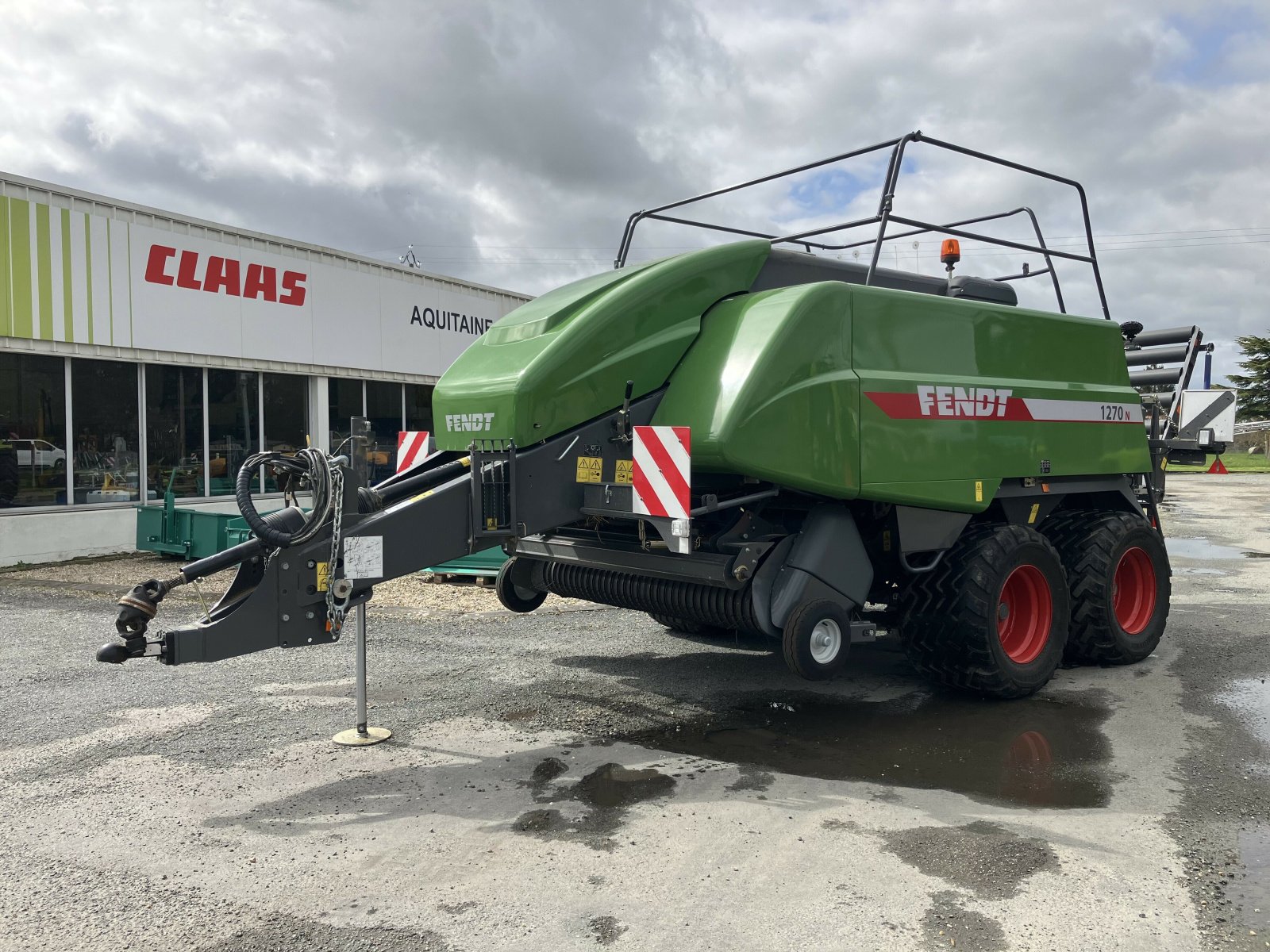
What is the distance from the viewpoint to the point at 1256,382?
59.0 metres

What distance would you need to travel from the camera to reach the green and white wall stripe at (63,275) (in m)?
11.6

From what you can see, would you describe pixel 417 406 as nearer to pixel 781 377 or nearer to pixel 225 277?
pixel 225 277

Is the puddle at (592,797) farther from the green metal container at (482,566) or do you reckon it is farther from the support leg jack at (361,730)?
the green metal container at (482,566)

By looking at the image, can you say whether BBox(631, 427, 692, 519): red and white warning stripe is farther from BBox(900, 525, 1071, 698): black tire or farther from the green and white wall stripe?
the green and white wall stripe

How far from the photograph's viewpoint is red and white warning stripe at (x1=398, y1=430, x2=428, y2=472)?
20.8 feet

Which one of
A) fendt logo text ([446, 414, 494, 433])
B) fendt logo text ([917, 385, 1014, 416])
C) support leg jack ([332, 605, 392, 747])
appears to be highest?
fendt logo text ([917, 385, 1014, 416])

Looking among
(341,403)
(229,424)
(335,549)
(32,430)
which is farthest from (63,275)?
(335,549)

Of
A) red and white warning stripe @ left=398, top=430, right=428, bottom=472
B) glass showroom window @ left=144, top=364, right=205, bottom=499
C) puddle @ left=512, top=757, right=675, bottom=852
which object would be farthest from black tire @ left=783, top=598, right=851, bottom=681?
glass showroom window @ left=144, top=364, right=205, bottom=499

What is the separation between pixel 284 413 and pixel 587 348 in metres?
11.1

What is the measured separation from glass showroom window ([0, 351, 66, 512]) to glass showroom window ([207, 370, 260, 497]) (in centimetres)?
201

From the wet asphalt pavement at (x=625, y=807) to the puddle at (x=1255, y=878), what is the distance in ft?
0.04

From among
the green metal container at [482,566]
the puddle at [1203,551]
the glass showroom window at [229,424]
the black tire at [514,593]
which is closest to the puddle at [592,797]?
the black tire at [514,593]

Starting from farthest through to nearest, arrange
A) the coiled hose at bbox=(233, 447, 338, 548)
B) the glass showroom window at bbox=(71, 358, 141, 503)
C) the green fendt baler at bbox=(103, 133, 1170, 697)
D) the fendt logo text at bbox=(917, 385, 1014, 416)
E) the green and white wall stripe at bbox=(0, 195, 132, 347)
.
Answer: the glass showroom window at bbox=(71, 358, 141, 503)
the green and white wall stripe at bbox=(0, 195, 132, 347)
the fendt logo text at bbox=(917, 385, 1014, 416)
the green fendt baler at bbox=(103, 133, 1170, 697)
the coiled hose at bbox=(233, 447, 338, 548)

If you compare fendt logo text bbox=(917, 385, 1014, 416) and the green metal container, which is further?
the green metal container
